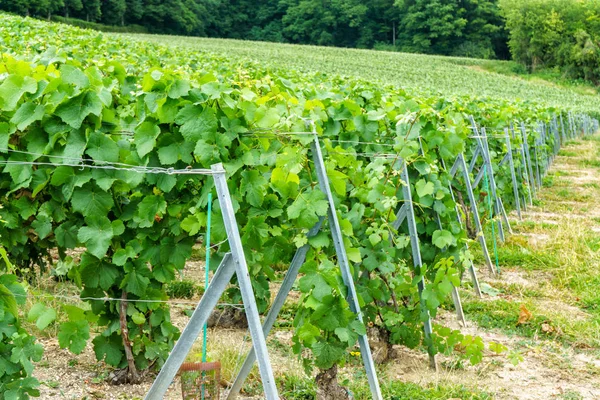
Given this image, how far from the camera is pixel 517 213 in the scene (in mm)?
11727

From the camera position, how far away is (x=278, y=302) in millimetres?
3967

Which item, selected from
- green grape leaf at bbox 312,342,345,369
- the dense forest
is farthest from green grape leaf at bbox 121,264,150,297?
the dense forest

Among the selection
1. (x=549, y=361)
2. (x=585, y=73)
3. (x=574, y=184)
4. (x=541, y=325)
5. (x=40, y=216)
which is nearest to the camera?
(x=40, y=216)

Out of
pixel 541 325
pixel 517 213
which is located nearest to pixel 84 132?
pixel 541 325

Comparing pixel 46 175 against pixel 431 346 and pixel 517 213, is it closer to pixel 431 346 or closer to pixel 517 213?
pixel 431 346

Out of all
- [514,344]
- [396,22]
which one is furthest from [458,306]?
[396,22]

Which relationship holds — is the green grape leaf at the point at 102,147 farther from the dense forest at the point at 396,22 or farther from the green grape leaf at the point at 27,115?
the dense forest at the point at 396,22

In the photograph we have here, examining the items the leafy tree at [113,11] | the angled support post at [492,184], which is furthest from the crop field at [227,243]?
the leafy tree at [113,11]

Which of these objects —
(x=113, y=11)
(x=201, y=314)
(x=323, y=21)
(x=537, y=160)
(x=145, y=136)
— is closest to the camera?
(x=201, y=314)

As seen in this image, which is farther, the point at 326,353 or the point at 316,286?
the point at 326,353

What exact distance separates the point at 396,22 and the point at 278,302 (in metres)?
99.7

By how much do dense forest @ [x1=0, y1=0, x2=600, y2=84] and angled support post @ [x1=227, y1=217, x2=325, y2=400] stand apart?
60.4 meters

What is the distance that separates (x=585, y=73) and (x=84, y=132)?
225 feet

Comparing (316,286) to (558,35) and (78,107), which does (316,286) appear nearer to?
(78,107)
